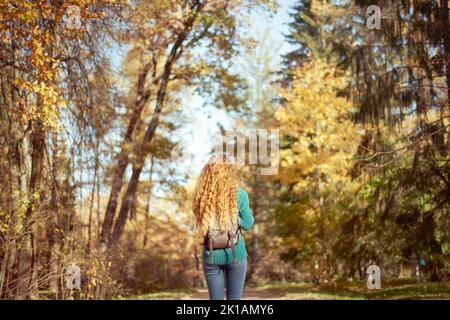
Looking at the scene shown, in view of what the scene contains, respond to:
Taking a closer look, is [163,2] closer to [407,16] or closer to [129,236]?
[407,16]

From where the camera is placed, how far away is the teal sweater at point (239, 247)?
3748 mm

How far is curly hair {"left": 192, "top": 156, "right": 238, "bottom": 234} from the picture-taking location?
380cm

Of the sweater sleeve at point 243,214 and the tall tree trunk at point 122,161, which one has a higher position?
the tall tree trunk at point 122,161

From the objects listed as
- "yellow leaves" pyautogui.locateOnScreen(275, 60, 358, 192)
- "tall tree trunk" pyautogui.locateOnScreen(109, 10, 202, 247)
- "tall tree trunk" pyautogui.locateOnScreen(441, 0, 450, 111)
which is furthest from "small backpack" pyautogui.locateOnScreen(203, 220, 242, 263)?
"yellow leaves" pyautogui.locateOnScreen(275, 60, 358, 192)

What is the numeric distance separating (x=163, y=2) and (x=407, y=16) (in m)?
5.62

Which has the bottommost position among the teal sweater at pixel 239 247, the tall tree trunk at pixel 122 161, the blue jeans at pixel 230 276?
the blue jeans at pixel 230 276

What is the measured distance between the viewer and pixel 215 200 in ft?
12.5

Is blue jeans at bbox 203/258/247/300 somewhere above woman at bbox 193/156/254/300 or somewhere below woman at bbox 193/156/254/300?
below

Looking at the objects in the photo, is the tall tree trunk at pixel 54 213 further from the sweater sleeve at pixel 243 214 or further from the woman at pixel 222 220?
the sweater sleeve at pixel 243 214

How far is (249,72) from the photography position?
26.2 meters

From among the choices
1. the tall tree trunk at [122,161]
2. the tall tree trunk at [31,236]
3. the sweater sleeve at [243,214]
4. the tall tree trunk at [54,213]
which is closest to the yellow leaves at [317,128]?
the tall tree trunk at [122,161]

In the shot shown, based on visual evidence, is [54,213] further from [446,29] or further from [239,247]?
[446,29]

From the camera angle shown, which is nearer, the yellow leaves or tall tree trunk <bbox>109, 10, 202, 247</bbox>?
tall tree trunk <bbox>109, 10, 202, 247</bbox>

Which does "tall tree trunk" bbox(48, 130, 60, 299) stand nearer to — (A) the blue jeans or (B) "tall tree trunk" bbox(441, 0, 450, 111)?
(A) the blue jeans
